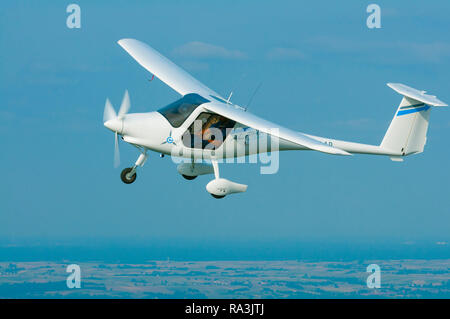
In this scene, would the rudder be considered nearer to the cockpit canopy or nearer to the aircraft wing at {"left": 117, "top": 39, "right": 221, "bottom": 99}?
the aircraft wing at {"left": 117, "top": 39, "right": 221, "bottom": 99}

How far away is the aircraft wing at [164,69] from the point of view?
2173cm

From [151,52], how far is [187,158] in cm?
631

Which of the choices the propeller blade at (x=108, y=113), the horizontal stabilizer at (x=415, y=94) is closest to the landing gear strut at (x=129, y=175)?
the propeller blade at (x=108, y=113)

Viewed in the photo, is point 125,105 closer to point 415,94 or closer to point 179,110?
point 179,110

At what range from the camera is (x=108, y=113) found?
19078 mm

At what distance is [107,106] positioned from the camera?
1916 cm

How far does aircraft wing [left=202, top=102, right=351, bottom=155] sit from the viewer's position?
16.5 meters

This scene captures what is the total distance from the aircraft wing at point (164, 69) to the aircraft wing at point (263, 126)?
1.92 m

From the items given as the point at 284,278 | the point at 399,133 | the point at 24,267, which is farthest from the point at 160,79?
the point at 24,267

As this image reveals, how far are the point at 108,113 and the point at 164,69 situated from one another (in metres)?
4.39

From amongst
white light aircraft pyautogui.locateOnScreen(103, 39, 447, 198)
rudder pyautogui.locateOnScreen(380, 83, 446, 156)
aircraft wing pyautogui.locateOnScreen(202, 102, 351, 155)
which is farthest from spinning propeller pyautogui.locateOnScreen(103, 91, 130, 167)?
rudder pyautogui.locateOnScreen(380, 83, 446, 156)

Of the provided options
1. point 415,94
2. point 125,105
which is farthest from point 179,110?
point 415,94

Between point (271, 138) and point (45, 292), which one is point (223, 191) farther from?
point (45, 292)

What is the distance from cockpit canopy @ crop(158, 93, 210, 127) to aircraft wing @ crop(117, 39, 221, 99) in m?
1.46
